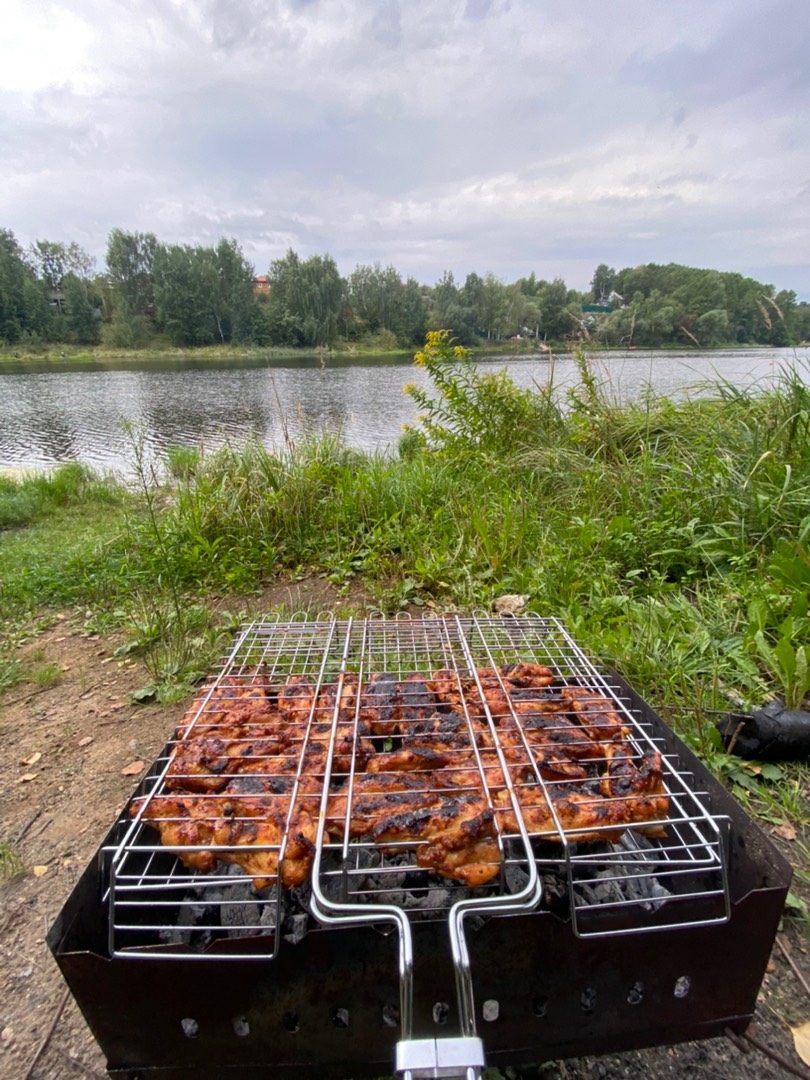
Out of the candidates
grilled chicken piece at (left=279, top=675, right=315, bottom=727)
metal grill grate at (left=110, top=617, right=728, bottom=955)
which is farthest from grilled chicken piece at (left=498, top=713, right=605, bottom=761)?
grilled chicken piece at (left=279, top=675, right=315, bottom=727)

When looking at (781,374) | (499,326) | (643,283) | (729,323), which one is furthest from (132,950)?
(499,326)

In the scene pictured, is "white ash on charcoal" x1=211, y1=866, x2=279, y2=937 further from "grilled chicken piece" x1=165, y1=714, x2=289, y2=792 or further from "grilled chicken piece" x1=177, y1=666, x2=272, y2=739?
"grilled chicken piece" x1=177, y1=666, x2=272, y2=739

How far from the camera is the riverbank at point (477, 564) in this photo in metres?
2.33

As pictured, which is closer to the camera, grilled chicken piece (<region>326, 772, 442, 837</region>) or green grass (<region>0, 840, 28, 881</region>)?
grilled chicken piece (<region>326, 772, 442, 837</region>)

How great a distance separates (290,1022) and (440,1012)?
0.33 meters

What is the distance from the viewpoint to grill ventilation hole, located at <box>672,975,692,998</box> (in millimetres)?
1166

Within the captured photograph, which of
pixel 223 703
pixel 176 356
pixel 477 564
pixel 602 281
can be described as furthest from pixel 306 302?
pixel 223 703

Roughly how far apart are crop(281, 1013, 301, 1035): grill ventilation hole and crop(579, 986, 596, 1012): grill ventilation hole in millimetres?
621

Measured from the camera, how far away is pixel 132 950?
1.06 metres

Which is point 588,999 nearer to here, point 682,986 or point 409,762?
point 682,986

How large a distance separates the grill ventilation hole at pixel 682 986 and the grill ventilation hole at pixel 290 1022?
841mm

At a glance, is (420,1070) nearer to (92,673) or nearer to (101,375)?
(92,673)

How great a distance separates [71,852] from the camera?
194 centimetres

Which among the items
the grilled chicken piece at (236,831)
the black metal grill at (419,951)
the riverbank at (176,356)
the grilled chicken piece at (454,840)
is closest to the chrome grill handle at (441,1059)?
the black metal grill at (419,951)
